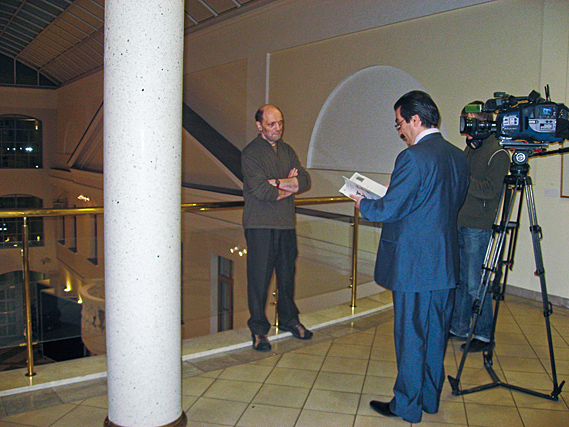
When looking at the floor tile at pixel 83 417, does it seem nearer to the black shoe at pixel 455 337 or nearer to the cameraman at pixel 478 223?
the cameraman at pixel 478 223

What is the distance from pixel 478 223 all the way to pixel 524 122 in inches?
46.1

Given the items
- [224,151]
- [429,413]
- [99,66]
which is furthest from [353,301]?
[99,66]

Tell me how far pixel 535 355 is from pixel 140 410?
116 inches

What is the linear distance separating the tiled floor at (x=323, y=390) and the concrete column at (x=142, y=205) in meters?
0.41

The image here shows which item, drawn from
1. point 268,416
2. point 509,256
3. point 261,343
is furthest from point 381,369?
point 509,256

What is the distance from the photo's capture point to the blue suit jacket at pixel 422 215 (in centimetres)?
272

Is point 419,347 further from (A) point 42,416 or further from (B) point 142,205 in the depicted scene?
(A) point 42,416

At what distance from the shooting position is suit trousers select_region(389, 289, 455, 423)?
2846mm

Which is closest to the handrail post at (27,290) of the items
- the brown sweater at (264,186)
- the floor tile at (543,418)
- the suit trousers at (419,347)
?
the brown sweater at (264,186)

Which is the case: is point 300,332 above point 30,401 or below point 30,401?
above

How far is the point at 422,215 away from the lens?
2.79 m

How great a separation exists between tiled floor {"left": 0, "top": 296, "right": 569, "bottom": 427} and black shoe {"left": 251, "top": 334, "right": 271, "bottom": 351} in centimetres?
6

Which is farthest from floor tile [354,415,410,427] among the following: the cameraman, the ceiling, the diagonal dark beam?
the ceiling

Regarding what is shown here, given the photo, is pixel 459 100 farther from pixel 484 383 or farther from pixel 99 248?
pixel 99 248
